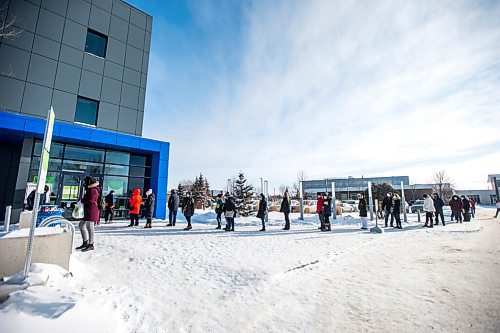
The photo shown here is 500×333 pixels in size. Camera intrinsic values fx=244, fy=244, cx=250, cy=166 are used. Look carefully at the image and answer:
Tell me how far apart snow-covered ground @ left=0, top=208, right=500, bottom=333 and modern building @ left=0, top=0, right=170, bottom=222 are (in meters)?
9.37

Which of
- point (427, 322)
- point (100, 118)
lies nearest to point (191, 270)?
point (427, 322)

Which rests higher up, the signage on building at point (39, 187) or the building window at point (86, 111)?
the building window at point (86, 111)

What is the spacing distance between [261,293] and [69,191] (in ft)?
45.3

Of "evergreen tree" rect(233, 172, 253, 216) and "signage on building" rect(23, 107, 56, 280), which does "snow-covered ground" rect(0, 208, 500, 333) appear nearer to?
"signage on building" rect(23, 107, 56, 280)

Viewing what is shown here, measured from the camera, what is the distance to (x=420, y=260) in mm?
5699

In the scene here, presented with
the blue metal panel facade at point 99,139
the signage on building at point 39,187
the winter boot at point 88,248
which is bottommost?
the winter boot at point 88,248

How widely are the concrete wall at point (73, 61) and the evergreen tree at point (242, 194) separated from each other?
1115 centimetres

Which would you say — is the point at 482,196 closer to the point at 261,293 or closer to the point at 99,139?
the point at 261,293

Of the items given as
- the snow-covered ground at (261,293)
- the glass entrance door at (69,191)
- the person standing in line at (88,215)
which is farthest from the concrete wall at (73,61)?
the snow-covered ground at (261,293)

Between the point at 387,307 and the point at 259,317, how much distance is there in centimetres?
174

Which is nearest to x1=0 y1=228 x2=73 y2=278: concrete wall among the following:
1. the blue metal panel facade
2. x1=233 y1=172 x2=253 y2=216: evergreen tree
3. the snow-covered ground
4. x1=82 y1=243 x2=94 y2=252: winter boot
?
A: the snow-covered ground

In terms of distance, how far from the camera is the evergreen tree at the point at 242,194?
77.7 ft

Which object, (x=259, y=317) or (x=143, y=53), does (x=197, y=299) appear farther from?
(x=143, y=53)

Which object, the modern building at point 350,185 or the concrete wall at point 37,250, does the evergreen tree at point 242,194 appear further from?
the modern building at point 350,185
